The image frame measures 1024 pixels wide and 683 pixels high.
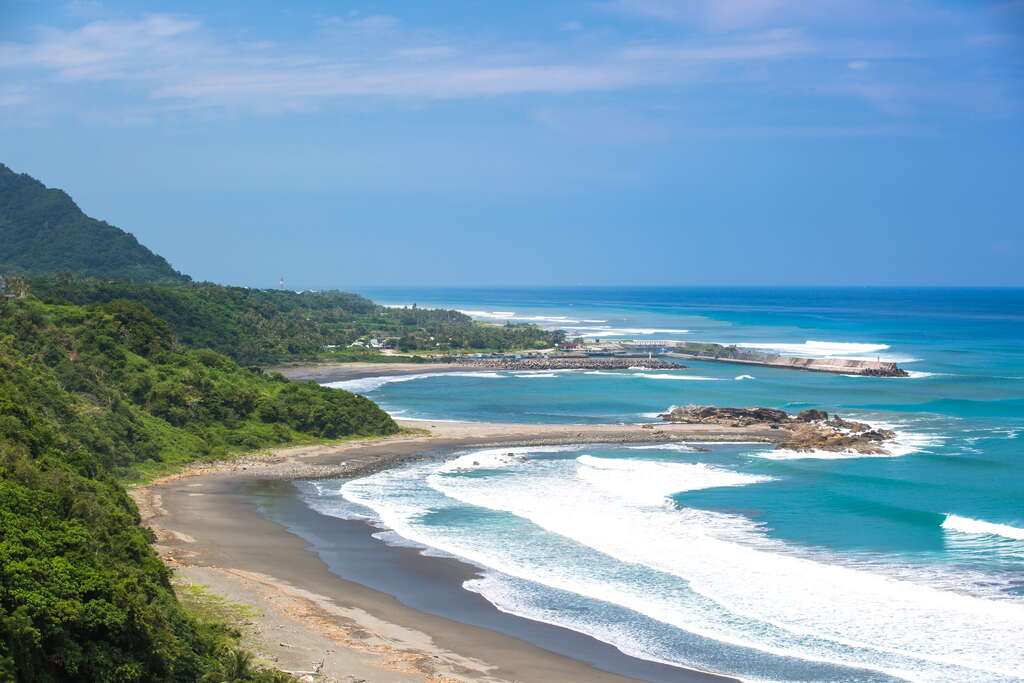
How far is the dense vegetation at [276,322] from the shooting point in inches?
3868

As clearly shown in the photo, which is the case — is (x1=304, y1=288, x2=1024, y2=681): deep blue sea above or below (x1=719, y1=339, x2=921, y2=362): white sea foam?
below

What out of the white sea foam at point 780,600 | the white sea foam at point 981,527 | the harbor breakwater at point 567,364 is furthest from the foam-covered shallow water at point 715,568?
the harbor breakwater at point 567,364

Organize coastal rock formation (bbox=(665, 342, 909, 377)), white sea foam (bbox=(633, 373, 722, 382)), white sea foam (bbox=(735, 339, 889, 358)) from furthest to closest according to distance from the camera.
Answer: white sea foam (bbox=(735, 339, 889, 358)) < coastal rock formation (bbox=(665, 342, 909, 377)) < white sea foam (bbox=(633, 373, 722, 382))

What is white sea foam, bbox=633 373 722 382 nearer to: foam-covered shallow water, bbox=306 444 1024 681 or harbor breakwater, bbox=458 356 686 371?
harbor breakwater, bbox=458 356 686 371

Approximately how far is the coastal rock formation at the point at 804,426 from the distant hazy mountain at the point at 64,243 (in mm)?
115956

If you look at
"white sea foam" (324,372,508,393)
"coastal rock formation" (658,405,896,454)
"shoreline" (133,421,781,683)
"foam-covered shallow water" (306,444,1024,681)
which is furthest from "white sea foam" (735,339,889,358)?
"shoreline" (133,421,781,683)

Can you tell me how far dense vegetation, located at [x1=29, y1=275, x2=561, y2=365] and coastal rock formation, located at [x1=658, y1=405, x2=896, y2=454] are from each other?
46874 mm

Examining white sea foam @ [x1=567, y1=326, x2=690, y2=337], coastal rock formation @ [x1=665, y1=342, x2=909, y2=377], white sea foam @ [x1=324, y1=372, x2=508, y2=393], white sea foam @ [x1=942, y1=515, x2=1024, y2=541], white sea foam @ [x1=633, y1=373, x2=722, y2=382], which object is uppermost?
white sea foam @ [x1=567, y1=326, x2=690, y2=337]

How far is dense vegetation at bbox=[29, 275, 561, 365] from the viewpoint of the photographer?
9825 centimetres

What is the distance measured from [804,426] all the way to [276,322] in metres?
75.9

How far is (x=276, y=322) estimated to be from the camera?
398 ft

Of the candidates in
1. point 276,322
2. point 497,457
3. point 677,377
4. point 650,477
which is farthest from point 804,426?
point 276,322

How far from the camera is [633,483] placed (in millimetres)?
43375

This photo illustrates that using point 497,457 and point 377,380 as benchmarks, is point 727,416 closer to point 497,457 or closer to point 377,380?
point 497,457
